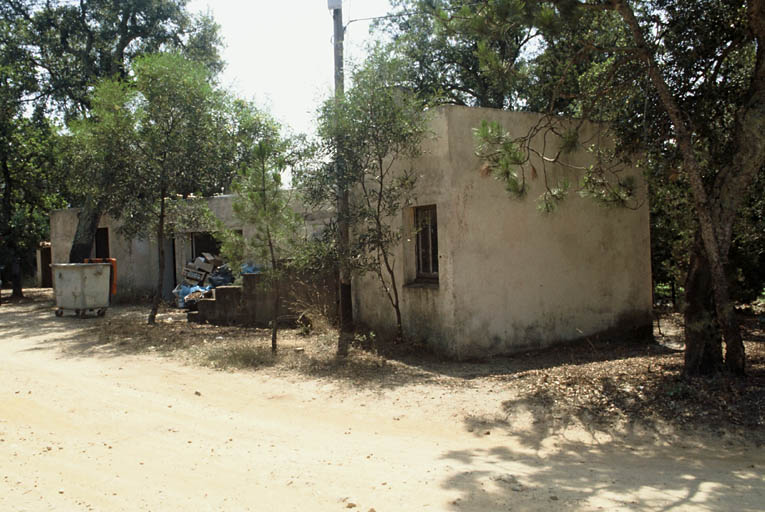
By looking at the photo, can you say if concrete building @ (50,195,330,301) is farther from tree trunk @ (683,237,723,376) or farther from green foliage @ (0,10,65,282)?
tree trunk @ (683,237,723,376)

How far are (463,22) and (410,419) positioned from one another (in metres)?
4.52

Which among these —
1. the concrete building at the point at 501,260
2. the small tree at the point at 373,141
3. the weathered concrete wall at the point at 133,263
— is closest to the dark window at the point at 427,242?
the concrete building at the point at 501,260

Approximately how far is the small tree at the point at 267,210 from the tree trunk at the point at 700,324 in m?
5.47

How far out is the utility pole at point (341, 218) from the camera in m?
9.35

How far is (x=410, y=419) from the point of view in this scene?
6.65 metres

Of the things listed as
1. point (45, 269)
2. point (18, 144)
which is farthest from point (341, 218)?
point (45, 269)

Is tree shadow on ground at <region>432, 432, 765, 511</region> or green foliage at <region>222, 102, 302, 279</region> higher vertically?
green foliage at <region>222, 102, 302, 279</region>

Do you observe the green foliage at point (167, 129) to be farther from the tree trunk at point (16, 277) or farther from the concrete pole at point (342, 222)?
the tree trunk at point (16, 277)

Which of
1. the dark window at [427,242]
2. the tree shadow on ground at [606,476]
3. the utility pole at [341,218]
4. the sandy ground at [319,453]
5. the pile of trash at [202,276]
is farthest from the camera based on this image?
the pile of trash at [202,276]

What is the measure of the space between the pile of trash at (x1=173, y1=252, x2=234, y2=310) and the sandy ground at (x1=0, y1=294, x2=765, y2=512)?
673 cm

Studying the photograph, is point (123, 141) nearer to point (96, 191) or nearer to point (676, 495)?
point (96, 191)

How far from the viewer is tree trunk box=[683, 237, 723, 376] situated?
7172mm

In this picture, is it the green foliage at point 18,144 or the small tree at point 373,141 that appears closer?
the small tree at point 373,141

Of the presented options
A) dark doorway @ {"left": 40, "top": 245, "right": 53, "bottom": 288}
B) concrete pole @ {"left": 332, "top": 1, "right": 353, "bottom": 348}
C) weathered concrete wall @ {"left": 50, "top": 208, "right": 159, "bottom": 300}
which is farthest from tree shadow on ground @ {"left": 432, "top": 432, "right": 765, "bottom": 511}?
dark doorway @ {"left": 40, "top": 245, "right": 53, "bottom": 288}
